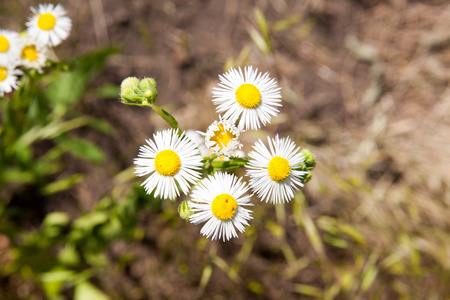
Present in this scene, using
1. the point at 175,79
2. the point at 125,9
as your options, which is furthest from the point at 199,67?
the point at 125,9

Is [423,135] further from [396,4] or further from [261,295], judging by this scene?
[261,295]

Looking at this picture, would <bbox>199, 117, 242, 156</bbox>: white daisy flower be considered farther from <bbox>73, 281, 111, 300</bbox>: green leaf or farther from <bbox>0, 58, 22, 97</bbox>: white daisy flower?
<bbox>73, 281, 111, 300</bbox>: green leaf

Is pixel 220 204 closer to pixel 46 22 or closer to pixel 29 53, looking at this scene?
pixel 29 53

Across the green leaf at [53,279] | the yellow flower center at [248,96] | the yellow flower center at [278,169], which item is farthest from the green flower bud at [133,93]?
the green leaf at [53,279]

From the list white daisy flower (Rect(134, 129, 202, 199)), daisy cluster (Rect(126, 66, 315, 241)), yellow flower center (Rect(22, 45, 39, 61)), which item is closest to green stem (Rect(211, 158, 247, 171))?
daisy cluster (Rect(126, 66, 315, 241))

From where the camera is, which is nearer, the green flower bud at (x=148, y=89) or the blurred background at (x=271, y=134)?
the green flower bud at (x=148, y=89)

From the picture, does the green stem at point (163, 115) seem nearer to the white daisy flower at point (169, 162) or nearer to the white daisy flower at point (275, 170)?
the white daisy flower at point (169, 162)
